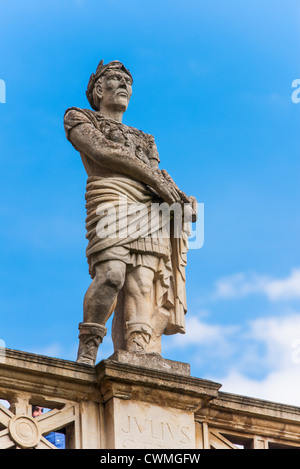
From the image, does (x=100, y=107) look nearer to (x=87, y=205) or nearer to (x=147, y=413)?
(x=87, y=205)

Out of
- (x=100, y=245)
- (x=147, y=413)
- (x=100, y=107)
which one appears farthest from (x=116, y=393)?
(x=100, y=107)

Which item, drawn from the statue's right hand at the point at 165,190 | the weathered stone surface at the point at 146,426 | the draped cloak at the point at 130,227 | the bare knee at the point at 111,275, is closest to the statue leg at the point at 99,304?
the bare knee at the point at 111,275

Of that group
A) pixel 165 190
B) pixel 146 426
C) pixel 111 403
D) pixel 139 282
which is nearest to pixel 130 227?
pixel 139 282

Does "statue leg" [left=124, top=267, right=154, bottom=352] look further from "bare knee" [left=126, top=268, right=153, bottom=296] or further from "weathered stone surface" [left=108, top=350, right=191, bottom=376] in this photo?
"weathered stone surface" [left=108, top=350, right=191, bottom=376]

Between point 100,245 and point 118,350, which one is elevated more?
point 100,245

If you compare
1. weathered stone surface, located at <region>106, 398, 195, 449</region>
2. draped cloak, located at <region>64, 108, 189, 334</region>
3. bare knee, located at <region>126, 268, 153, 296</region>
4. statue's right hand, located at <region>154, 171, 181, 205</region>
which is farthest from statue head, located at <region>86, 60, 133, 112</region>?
weathered stone surface, located at <region>106, 398, 195, 449</region>

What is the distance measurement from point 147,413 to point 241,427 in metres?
1.44

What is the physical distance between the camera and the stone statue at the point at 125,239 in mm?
15891

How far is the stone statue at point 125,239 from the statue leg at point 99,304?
11 mm

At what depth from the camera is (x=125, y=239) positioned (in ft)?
52.8

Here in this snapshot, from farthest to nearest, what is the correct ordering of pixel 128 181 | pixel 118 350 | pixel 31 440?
1. pixel 128 181
2. pixel 118 350
3. pixel 31 440

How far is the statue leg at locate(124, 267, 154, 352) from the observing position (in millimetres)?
15891

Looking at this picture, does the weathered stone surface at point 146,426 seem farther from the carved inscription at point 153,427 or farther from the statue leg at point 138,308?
the statue leg at point 138,308
